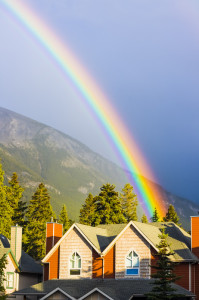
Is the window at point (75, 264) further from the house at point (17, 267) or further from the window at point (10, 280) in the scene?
the window at point (10, 280)

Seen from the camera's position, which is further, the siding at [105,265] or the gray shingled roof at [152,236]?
the siding at [105,265]

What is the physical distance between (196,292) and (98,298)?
9.86m

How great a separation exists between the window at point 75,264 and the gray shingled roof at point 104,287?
3.19 feet

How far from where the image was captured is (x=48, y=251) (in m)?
57.5

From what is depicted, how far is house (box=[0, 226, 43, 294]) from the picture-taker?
57188 mm

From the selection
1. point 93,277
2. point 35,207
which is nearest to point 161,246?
point 93,277

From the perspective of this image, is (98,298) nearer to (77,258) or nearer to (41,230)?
(77,258)

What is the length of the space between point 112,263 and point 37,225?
33919mm

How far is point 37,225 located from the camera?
279 feet

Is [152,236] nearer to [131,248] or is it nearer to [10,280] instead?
[131,248]

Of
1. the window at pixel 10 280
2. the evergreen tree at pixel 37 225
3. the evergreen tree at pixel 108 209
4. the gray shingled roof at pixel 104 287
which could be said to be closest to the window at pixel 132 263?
the gray shingled roof at pixel 104 287

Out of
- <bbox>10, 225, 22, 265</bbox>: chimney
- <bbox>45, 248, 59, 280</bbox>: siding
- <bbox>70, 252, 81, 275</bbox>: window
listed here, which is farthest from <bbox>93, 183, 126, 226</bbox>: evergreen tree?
<bbox>70, 252, 81, 275</bbox>: window

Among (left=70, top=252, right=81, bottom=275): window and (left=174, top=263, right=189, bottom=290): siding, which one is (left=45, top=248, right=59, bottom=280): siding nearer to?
(left=70, top=252, right=81, bottom=275): window

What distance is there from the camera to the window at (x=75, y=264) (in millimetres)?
54031
